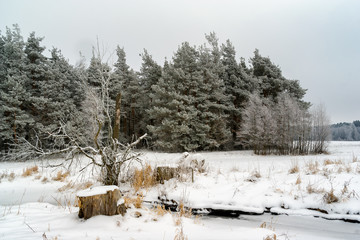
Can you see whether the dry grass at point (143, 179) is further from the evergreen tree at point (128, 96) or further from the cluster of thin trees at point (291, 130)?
the evergreen tree at point (128, 96)

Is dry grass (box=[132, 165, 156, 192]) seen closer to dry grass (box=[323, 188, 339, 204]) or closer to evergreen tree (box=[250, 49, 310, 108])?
dry grass (box=[323, 188, 339, 204])

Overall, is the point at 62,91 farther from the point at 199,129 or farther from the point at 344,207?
the point at 344,207

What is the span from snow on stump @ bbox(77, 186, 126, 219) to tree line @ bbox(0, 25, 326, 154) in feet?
39.8

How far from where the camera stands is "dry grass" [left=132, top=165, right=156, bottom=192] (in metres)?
6.33

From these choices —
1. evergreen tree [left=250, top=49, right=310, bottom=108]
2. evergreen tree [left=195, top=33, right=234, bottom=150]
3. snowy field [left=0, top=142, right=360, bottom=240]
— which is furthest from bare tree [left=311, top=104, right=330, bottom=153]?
snowy field [left=0, top=142, right=360, bottom=240]

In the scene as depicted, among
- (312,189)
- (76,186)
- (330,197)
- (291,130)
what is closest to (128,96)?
(76,186)

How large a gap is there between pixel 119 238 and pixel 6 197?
247 inches

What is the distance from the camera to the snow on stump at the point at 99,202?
3404 millimetres

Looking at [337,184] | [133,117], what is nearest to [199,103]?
[133,117]

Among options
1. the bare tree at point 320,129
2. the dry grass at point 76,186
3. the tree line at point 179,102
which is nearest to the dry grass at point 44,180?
the dry grass at point 76,186

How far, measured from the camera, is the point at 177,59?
2197 cm

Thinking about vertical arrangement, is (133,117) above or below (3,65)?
below

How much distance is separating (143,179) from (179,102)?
523 inches

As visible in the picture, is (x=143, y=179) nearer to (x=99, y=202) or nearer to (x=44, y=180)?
(x=99, y=202)
